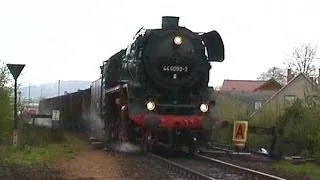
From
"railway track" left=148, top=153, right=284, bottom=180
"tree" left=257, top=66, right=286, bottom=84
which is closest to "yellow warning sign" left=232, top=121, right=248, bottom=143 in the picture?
"railway track" left=148, top=153, right=284, bottom=180

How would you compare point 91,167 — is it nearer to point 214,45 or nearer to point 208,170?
point 208,170

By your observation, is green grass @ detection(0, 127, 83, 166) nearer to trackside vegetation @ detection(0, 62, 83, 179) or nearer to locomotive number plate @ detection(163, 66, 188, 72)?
trackside vegetation @ detection(0, 62, 83, 179)

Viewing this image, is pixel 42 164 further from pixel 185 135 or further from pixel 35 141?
pixel 35 141

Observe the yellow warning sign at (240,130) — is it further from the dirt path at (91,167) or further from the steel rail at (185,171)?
the dirt path at (91,167)

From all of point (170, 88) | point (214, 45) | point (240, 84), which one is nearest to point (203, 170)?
point (170, 88)

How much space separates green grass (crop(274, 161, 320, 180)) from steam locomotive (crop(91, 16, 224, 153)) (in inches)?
109

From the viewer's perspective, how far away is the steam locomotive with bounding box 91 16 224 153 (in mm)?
18828

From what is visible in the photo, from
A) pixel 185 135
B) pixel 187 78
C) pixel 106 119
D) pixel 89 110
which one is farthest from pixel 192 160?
pixel 89 110

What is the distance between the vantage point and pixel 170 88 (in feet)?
63.1

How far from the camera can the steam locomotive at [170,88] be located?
61.8ft

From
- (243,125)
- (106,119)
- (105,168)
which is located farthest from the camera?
(106,119)

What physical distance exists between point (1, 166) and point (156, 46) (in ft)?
21.9

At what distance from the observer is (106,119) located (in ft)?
77.1

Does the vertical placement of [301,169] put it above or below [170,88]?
below
